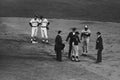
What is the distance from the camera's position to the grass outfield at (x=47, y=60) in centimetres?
1327

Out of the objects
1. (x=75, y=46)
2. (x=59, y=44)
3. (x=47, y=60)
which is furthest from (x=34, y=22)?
(x=75, y=46)

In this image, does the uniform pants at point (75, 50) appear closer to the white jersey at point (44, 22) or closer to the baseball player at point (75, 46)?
the baseball player at point (75, 46)

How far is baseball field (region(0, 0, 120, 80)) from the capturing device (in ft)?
44.9

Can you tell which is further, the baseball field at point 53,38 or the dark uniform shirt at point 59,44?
the dark uniform shirt at point 59,44

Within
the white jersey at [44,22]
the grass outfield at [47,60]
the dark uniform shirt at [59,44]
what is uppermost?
the white jersey at [44,22]

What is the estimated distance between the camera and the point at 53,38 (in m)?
21.8

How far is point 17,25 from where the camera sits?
25938 millimetres

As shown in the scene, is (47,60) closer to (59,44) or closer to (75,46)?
(59,44)

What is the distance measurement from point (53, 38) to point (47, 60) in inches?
238

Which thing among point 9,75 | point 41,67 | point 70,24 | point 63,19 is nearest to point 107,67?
point 41,67

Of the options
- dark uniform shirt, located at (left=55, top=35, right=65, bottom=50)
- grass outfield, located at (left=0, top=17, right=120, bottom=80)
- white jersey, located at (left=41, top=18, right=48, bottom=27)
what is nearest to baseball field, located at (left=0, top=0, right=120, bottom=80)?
grass outfield, located at (left=0, top=17, right=120, bottom=80)

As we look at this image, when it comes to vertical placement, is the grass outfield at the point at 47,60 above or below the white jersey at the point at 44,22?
below

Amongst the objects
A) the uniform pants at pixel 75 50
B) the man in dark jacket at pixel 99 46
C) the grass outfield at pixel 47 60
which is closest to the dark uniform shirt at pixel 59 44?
the uniform pants at pixel 75 50

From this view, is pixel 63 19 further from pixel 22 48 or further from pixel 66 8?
pixel 22 48
